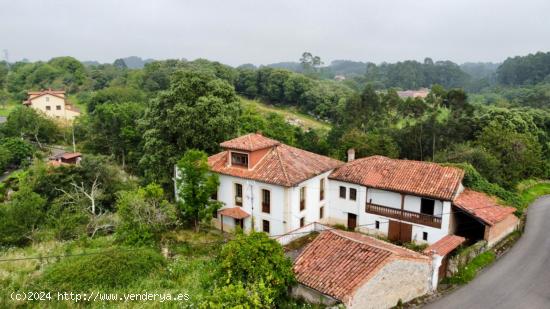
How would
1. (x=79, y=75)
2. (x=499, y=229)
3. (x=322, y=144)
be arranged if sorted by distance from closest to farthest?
(x=499, y=229)
(x=322, y=144)
(x=79, y=75)

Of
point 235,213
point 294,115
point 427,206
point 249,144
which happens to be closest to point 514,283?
point 427,206

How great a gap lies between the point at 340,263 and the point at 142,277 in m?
9.08

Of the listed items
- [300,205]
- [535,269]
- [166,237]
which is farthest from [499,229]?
[166,237]

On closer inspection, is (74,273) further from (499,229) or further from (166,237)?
(499,229)

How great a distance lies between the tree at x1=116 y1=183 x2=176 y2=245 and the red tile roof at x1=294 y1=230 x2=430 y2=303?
33.3 feet

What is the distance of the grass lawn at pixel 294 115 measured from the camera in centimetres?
7043

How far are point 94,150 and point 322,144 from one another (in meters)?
28.9

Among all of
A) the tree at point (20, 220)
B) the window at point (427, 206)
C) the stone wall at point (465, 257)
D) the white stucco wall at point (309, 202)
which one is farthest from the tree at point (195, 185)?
the stone wall at point (465, 257)

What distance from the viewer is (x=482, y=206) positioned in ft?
76.2

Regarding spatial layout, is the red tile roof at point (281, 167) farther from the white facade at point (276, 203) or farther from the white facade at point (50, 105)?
the white facade at point (50, 105)

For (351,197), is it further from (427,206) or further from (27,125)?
(27,125)

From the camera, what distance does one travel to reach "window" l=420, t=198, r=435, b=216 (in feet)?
77.7

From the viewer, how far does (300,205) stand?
24953 millimetres

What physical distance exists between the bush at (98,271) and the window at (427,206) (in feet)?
50.2
